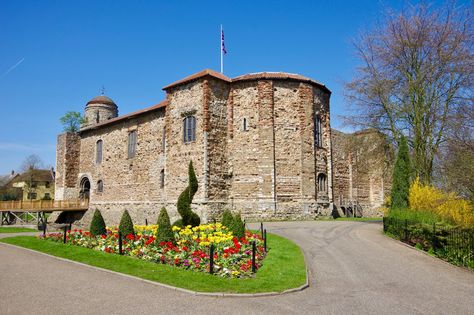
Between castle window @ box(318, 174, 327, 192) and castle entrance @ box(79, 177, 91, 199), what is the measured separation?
23.8 metres

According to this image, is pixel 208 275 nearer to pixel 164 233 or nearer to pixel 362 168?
pixel 164 233

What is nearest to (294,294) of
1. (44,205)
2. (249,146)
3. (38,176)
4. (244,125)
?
(249,146)

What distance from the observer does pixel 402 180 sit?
57.7ft

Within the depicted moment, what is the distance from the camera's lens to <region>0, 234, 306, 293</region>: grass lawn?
306 inches

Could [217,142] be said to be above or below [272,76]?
below

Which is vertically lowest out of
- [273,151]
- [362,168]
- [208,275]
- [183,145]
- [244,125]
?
[208,275]

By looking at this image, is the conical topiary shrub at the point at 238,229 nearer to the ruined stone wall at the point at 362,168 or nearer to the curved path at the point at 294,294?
the curved path at the point at 294,294

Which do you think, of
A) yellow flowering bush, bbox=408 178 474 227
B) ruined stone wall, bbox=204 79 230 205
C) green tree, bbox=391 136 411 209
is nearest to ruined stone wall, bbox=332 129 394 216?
green tree, bbox=391 136 411 209

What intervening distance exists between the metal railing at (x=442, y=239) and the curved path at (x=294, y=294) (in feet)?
1.71

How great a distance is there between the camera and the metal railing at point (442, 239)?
10359 millimetres

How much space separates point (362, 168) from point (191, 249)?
1790 cm

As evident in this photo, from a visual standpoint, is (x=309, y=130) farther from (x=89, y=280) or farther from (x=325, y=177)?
(x=89, y=280)

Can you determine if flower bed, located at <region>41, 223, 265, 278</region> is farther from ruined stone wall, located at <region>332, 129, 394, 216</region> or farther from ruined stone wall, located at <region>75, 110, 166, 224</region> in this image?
ruined stone wall, located at <region>332, 129, 394, 216</region>

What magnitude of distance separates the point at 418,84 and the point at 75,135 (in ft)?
106
